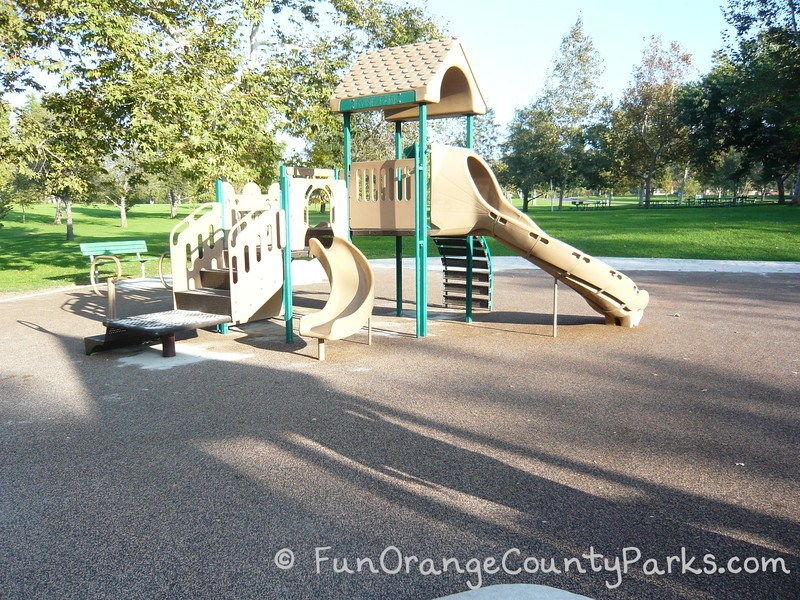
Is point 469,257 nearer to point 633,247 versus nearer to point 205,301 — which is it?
point 205,301

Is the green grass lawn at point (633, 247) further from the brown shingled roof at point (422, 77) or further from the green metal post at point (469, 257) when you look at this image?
the green metal post at point (469, 257)

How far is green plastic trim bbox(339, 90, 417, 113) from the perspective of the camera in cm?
791

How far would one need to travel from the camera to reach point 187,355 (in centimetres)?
748

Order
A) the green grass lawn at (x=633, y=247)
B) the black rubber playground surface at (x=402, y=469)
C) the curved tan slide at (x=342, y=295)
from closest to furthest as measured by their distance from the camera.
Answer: the black rubber playground surface at (x=402, y=469)
the curved tan slide at (x=342, y=295)
the green grass lawn at (x=633, y=247)

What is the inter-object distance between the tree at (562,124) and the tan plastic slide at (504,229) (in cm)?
5431

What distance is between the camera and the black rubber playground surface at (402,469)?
294 centimetres

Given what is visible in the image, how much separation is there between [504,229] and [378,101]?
7.50ft

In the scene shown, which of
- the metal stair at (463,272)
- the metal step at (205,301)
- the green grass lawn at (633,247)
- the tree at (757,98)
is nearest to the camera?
the metal step at (205,301)

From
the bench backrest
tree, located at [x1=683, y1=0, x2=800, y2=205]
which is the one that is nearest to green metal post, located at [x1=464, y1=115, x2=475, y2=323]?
the bench backrest

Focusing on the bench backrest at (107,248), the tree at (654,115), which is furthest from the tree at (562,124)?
the bench backrest at (107,248)

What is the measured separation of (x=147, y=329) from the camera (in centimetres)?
708

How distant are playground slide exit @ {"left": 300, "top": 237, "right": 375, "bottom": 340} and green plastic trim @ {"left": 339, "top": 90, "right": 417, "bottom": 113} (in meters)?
1.97

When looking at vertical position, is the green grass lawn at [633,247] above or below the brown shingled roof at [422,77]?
below

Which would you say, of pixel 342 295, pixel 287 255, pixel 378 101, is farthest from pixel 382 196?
pixel 342 295
